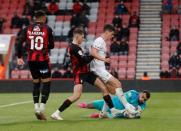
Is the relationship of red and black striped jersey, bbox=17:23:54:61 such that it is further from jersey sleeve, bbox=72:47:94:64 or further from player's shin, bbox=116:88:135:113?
player's shin, bbox=116:88:135:113

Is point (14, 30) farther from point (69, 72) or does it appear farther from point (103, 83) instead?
point (103, 83)

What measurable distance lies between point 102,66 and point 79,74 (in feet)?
2.30

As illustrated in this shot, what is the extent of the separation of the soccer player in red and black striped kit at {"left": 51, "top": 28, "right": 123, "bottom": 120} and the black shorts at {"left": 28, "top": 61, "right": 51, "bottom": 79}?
652 millimetres

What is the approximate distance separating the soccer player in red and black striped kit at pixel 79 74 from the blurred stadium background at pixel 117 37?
15083mm

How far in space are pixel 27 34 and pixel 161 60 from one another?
71.6 feet

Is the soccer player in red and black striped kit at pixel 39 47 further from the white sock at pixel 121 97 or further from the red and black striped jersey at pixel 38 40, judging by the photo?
the white sock at pixel 121 97

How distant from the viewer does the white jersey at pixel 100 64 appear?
1413 cm

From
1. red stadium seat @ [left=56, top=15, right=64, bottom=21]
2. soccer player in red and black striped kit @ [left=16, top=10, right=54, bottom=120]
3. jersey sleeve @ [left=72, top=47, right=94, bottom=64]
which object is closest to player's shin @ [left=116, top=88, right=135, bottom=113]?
jersey sleeve @ [left=72, top=47, right=94, bottom=64]

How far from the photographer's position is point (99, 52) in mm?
14172

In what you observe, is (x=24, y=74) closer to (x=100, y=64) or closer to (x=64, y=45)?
(x=64, y=45)

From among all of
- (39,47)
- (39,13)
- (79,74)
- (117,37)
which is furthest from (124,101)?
(117,37)

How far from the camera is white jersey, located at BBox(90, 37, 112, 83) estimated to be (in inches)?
556

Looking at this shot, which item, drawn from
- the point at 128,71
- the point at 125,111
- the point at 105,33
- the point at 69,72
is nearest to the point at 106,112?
the point at 125,111

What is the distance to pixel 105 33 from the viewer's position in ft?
46.8
